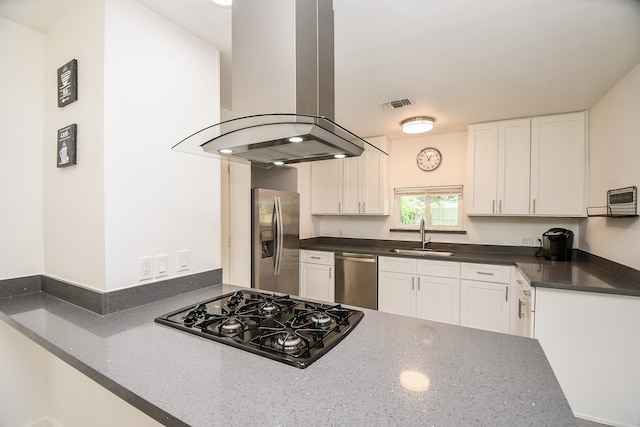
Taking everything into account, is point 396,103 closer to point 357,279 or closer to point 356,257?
point 356,257

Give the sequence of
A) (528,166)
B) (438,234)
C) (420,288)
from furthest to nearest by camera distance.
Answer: (438,234) < (420,288) < (528,166)

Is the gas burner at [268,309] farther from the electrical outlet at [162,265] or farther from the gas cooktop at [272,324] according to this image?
the electrical outlet at [162,265]

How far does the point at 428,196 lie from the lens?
3738 mm

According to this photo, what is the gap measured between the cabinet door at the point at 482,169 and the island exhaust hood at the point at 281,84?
8.01 feet

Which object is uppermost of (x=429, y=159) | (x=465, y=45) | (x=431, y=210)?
(x=465, y=45)

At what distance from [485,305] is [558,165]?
151 centimetres

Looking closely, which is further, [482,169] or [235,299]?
[482,169]

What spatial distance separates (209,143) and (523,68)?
2101 mm

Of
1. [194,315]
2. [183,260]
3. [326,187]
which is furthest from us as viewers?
[326,187]

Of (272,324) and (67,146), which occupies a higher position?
(67,146)

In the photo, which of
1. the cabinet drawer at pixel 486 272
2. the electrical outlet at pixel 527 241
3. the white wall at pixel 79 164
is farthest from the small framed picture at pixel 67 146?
the electrical outlet at pixel 527 241

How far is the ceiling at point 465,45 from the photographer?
144cm

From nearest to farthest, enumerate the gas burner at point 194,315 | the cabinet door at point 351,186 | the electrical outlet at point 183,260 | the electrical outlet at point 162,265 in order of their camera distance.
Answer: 1. the gas burner at point 194,315
2. the electrical outlet at point 162,265
3. the electrical outlet at point 183,260
4. the cabinet door at point 351,186

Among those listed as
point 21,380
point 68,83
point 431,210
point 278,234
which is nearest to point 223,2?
point 68,83
